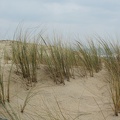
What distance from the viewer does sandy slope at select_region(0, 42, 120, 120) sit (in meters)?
2.97

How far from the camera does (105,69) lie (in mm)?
4629

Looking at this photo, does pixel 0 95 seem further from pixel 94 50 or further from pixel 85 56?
pixel 94 50

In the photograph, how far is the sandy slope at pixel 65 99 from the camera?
297 cm

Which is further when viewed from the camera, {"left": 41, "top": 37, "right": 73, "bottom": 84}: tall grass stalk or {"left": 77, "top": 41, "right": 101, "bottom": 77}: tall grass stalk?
{"left": 77, "top": 41, "right": 101, "bottom": 77}: tall grass stalk

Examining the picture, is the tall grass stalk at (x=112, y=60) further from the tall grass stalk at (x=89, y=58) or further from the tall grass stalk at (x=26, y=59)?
the tall grass stalk at (x=26, y=59)

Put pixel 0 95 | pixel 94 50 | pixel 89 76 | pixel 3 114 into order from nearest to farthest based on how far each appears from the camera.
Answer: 1. pixel 3 114
2. pixel 0 95
3. pixel 89 76
4. pixel 94 50

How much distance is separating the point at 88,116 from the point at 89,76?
1251mm

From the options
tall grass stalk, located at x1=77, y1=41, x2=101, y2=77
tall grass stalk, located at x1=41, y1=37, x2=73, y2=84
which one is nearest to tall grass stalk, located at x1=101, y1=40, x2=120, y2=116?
tall grass stalk, located at x1=77, y1=41, x2=101, y2=77

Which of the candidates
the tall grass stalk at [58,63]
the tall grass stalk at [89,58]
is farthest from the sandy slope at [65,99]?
the tall grass stalk at [89,58]

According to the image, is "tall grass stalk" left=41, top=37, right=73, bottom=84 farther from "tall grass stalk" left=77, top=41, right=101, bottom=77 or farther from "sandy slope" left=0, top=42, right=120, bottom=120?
"tall grass stalk" left=77, top=41, right=101, bottom=77

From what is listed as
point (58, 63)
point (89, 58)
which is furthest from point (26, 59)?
point (89, 58)

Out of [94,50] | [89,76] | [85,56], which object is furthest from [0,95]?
[94,50]

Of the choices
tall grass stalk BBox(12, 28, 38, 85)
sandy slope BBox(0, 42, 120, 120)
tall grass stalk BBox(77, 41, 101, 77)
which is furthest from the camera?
tall grass stalk BBox(77, 41, 101, 77)

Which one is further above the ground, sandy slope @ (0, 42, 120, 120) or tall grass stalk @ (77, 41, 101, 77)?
tall grass stalk @ (77, 41, 101, 77)
